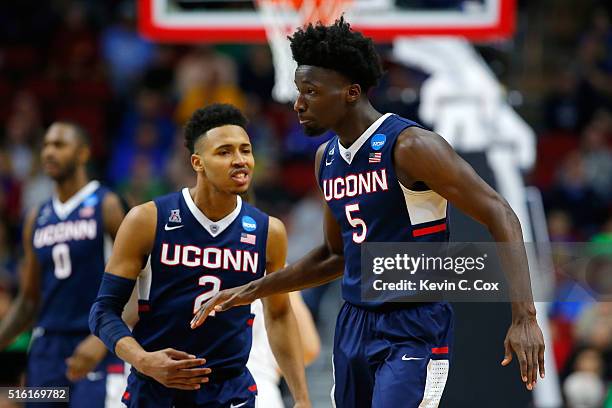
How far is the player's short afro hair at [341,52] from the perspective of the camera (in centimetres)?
482

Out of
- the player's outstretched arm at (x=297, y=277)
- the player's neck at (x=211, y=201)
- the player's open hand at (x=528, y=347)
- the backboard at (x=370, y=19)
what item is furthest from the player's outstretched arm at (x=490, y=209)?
the backboard at (x=370, y=19)

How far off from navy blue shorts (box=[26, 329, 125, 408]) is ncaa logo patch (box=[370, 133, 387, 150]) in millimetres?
→ 2676

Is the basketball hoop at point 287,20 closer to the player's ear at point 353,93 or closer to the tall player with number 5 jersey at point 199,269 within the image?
the tall player with number 5 jersey at point 199,269

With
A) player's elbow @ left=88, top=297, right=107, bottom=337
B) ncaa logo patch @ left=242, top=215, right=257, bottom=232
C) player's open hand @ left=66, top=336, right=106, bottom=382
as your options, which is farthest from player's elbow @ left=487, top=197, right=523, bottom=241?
player's open hand @ left=66, top=336, right=106, bottom=382

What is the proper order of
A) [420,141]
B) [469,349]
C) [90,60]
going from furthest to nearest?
[90,60]
[469,349]
[420,141]

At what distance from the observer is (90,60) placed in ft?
46.6

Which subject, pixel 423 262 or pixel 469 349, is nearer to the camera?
pixel 423 262

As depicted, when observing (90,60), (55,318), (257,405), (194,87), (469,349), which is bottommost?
(257,405)

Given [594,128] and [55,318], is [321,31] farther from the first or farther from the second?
[594,128]

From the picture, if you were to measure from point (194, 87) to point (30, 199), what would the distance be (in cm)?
243

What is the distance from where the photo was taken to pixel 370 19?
8.62 metres

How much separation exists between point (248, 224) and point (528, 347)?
1.65 m

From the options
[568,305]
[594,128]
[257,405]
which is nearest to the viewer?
[257,405]

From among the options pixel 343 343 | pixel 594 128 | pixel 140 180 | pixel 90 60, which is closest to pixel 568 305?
pixel 594 128
